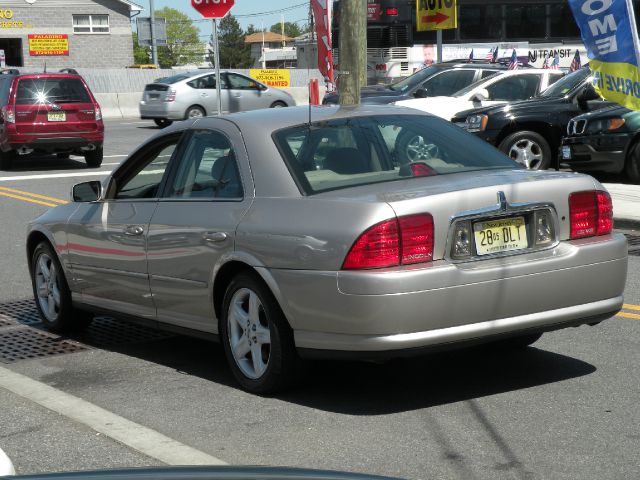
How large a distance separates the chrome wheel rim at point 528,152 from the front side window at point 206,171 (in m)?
9.78

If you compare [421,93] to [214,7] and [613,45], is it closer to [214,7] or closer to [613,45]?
[214,7]

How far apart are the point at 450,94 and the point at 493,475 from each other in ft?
55.4

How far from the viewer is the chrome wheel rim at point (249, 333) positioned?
5773 mm

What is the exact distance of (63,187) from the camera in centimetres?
1730

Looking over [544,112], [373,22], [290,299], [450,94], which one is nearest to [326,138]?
[290,299]

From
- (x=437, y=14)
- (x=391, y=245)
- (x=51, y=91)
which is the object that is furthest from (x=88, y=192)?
(x=437, y=14)

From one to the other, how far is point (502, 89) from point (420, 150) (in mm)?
13173

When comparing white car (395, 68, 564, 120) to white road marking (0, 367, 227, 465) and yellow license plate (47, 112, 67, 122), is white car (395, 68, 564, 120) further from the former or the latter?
white road marking (0, 367, 227, 465)

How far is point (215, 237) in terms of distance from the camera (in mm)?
5988

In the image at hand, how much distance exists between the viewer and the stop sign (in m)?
15.5

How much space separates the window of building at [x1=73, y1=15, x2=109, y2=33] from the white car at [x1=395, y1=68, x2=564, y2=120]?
47.4 meters

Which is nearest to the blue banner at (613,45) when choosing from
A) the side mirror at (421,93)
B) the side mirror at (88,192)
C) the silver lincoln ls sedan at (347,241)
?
the silver lincoln ls sedan at (347,241)

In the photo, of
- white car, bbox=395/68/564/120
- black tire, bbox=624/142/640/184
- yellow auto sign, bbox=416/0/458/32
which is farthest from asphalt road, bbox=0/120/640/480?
yellow auto sign, bbox=416/0/458/32

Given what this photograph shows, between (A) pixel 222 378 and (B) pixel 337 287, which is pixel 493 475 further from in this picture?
(A) pixel 222 378
